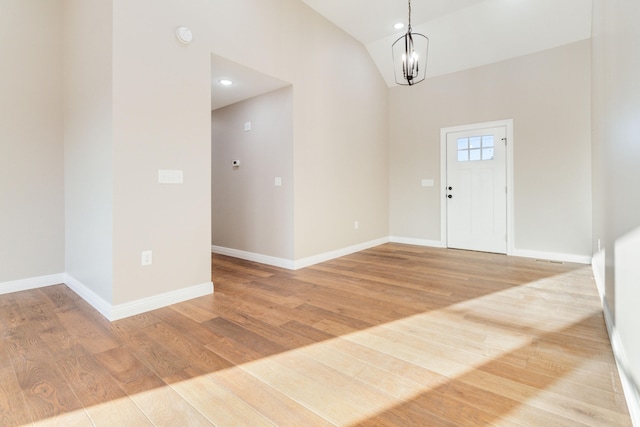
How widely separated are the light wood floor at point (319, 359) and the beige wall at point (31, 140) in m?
0.47

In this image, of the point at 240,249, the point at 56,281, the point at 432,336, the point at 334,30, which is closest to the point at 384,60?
the point at 334,30

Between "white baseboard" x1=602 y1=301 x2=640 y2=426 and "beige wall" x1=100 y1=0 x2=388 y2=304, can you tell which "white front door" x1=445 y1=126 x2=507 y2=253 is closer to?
"beige wall" x1=100 y1=0 x2=388 y2=304

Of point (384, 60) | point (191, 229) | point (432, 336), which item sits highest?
point (384, 60)

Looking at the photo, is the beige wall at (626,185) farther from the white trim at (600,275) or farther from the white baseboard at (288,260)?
the white baseboard at (288,260)

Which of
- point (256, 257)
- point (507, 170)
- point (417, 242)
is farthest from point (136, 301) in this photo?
point (507, 170)

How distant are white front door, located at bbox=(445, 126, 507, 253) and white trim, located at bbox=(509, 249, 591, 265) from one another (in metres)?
0.22

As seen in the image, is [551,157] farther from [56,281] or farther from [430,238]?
[56,281]

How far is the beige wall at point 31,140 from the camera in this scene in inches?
121

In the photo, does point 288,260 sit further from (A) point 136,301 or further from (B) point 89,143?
(B) point 89,143

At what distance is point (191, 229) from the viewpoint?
2.89 meters

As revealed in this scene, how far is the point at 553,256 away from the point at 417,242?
1992mm

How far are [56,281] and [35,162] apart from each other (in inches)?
51.2

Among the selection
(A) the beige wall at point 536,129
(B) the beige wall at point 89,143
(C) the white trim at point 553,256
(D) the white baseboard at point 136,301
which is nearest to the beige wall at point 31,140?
(B) the beige wall at point 89,143

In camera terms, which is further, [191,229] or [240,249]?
[240,249]
